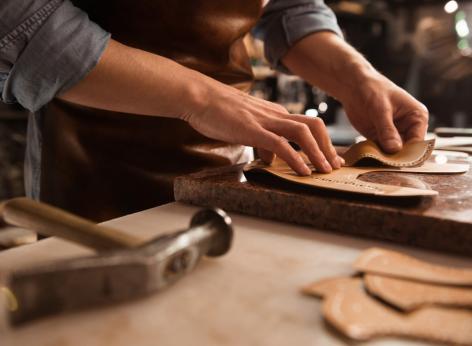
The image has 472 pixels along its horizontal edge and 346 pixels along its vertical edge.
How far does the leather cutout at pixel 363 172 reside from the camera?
65cm

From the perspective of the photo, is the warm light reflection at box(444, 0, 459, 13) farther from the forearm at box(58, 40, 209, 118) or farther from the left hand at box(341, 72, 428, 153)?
the forearm at box(58, 40, 209, 118)

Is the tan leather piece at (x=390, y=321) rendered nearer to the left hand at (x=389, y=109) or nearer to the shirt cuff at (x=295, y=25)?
the left hand at (x=389, y=109)

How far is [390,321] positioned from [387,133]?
711 millimetres

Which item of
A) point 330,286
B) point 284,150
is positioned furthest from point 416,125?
point 330,286

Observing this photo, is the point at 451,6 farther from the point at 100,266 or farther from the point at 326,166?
the point at 100,266

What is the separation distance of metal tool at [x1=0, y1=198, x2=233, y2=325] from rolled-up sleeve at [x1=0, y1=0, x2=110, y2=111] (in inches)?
10.9

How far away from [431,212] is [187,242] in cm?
35

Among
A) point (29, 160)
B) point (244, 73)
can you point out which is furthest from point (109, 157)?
point (244, 73)

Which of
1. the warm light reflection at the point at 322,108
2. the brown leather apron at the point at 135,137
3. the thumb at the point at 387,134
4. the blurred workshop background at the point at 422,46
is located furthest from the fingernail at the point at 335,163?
the blurred workshop background at the point at 422,46

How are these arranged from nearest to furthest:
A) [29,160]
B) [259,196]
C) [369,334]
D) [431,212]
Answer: [369,334] < [431,212] < [259,196] < [29,160]

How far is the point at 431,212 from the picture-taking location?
604 millimetres

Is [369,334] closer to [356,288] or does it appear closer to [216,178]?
[356,288]

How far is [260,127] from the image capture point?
794 millimetres

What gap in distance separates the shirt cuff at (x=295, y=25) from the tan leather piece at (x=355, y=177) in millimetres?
541
